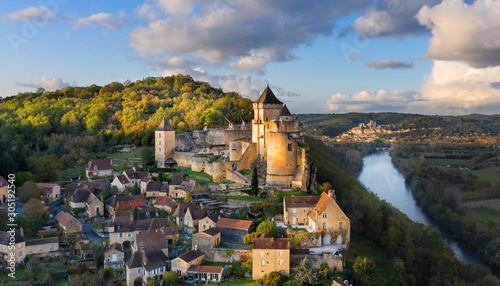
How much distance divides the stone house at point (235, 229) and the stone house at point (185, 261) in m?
2.20

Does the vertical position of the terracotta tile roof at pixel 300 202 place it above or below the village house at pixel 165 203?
above

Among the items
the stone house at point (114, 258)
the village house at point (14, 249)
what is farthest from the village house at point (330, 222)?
the village house at point (14, 249)

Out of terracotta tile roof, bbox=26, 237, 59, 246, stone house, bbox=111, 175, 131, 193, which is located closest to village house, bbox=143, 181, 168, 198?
stone house, bbox=111, 175, 131, 193

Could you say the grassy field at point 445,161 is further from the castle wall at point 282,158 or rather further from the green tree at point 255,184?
the green tree at point 255,184

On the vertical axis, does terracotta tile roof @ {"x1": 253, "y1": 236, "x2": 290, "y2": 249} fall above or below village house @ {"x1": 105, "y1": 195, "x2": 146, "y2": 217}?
below

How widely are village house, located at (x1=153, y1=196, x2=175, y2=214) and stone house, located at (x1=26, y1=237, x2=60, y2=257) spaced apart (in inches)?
284

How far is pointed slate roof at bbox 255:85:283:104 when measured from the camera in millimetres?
30822

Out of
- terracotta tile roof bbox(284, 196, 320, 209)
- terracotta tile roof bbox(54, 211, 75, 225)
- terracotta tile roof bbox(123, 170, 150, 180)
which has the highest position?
terracotta tile roof bbox(123, 170, 150, 180)

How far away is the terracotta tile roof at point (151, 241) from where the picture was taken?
71.0 feet

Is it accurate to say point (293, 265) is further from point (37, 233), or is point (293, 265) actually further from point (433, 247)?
point (37, 233)

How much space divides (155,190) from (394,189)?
36.0 meters

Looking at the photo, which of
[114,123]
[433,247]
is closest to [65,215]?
[433,247]

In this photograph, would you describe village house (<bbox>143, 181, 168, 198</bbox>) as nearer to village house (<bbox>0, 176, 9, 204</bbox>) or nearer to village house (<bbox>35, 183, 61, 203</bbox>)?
village house (<bbox>35, 183, 61, 203</bbox>)

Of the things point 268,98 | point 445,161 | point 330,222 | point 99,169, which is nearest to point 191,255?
point 330,222
